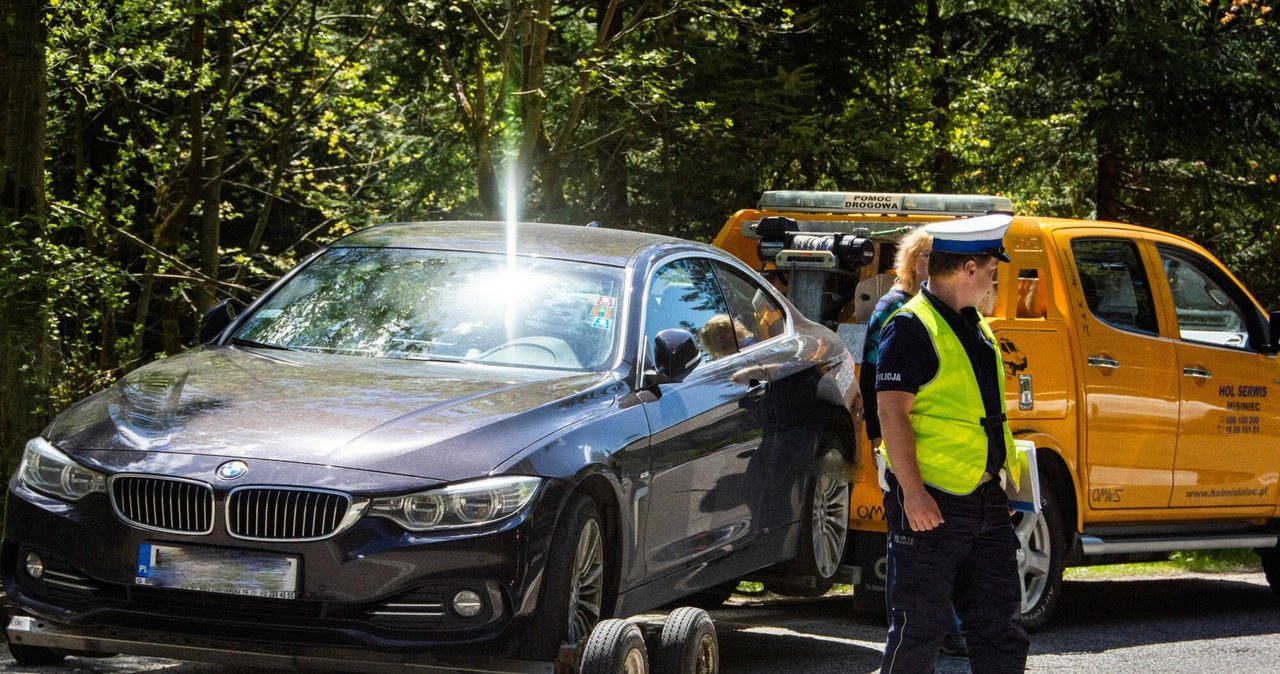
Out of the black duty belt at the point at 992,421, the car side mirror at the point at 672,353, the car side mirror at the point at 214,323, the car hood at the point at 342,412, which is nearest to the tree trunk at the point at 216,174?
the car side mirror at the point at 214,323

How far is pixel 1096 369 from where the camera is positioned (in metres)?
8.46

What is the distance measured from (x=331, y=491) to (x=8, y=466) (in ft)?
16.8

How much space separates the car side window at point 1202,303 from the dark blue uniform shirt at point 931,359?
14.6ft

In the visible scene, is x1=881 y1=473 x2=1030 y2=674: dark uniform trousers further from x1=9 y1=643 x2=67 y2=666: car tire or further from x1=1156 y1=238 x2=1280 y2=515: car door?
x1=1156 y1=238 x2=1280 y2=515: car door

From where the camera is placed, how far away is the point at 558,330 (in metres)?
6.24

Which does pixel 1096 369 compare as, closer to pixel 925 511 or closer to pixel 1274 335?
pixel 1274 335

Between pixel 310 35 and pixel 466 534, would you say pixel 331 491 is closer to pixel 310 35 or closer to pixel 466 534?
pixel 466 534

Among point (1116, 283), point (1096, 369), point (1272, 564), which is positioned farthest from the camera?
point (1272, 564)

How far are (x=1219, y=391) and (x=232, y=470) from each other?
6379 mm

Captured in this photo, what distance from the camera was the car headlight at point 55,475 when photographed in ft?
16.4

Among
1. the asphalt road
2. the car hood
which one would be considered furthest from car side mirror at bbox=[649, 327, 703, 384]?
the asphalt road

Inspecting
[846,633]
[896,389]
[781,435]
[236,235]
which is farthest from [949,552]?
[236,235]

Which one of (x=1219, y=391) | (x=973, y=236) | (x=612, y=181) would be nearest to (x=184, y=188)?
(x=612, y=181)

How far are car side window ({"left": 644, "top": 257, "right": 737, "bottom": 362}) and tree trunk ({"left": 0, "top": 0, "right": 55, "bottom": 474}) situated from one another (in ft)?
13.5
